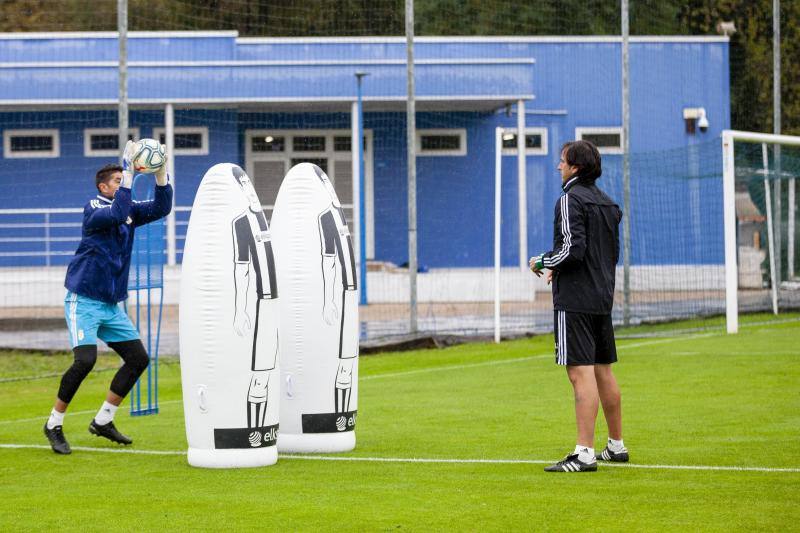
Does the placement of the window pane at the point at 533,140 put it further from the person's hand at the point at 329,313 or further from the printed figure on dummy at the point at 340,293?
the person's hand at the point at 329,313

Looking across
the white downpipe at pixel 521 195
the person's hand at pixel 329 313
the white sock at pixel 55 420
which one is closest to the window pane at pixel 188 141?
the white downpipe at pixel 521 195

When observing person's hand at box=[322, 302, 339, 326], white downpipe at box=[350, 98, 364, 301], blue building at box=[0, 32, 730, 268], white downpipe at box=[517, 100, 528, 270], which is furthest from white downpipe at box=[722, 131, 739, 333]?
person's hand at box=[322, 302, 339, 326]

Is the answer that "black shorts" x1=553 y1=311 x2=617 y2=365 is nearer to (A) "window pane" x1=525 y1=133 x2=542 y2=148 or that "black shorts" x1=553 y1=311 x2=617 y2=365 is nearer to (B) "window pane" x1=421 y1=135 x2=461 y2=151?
(B) "window pane" x1=421 y1=135 x2=461 y2=151

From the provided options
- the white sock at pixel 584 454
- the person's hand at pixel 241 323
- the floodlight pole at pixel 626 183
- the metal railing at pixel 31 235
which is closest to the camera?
the white sock at pixel 584 454

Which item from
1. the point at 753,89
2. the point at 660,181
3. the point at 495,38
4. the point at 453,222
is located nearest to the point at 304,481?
the point at 660,181

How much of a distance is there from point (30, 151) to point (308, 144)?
535 cm

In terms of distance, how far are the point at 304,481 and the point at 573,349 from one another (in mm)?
1723

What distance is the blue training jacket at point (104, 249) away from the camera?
842 cm

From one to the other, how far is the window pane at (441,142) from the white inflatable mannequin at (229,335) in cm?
1767

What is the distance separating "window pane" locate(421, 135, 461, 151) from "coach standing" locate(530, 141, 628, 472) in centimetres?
1790

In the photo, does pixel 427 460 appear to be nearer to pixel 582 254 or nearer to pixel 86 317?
pixel 582 254

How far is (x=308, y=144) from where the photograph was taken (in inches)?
975

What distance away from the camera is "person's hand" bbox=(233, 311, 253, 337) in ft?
25.0

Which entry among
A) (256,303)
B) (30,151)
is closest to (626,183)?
(256,303)
